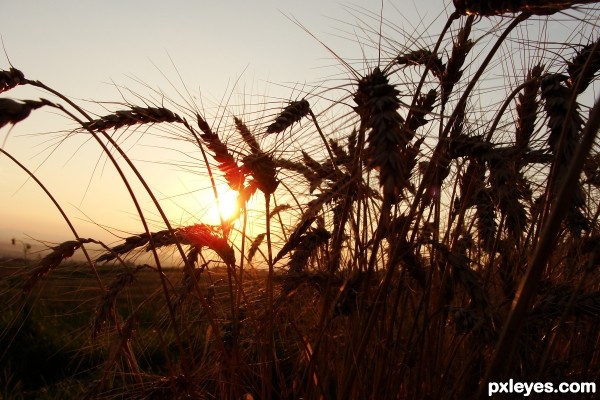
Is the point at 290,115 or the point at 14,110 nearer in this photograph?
the point at 14,110

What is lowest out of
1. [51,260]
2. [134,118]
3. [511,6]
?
[51,260]

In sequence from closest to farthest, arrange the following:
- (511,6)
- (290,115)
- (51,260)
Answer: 1. (511,6)
2. (290,115)
3. (51,260)

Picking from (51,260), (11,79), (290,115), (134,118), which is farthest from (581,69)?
(51,260)

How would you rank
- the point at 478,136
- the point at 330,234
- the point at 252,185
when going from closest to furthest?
the point at 478,136
the point at 252,185
the point at 330,234

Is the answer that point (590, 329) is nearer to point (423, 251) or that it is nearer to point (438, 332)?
point (438, 332)

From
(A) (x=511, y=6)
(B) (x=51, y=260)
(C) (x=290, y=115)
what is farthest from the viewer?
(B) (x=51, y=260)

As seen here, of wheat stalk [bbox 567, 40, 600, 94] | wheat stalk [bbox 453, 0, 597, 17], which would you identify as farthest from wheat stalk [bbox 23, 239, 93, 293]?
wheat stalk [bbox 567, 40, 600, 94]

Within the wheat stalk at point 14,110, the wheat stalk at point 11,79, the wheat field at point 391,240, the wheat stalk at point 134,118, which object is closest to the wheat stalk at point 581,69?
the wheat field at point 391,240

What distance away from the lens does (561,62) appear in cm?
216

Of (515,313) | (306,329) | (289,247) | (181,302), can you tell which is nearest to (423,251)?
(289,247)

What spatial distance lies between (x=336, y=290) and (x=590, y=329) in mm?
1112

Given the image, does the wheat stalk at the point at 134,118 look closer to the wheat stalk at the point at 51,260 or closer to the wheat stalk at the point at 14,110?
the wheat stalk at the point at 14,110

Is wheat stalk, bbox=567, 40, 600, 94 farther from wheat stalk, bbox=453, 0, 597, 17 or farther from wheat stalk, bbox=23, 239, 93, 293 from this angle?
wheat stalk, bbox=23, 239, 93, 293

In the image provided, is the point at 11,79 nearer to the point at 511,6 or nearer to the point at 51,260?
the point at 51,260
